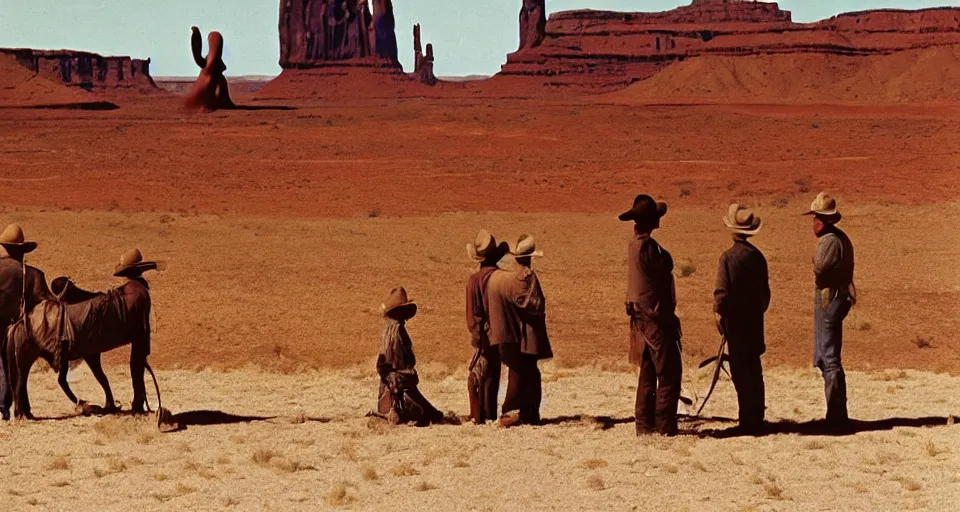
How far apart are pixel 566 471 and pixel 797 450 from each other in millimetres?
1804

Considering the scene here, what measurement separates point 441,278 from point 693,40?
322 feet

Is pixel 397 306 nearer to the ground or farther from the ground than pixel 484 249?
nearer to the ground

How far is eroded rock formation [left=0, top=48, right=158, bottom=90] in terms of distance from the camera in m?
144

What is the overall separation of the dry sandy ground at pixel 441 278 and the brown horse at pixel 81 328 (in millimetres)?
4245

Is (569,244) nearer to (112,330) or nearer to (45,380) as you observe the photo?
(45,380)

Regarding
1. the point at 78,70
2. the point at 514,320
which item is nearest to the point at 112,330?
the point at 514,320

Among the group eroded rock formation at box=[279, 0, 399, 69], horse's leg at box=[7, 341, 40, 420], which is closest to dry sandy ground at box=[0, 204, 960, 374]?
horse's leg at box=[7, 341, 40, 420]

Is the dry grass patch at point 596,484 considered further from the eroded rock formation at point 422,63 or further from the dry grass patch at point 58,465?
the eroded rock formation at point 422,63

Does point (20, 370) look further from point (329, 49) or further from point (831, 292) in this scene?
point (329, 49)

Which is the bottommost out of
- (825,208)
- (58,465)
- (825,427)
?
(58,465)

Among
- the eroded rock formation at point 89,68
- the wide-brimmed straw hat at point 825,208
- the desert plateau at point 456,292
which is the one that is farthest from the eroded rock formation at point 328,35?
the wide-brimmed straw hat at point 825,208

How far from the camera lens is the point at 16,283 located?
11.7 m

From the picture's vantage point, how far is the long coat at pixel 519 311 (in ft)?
37.5

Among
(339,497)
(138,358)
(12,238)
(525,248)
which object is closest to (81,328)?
(138,358)
